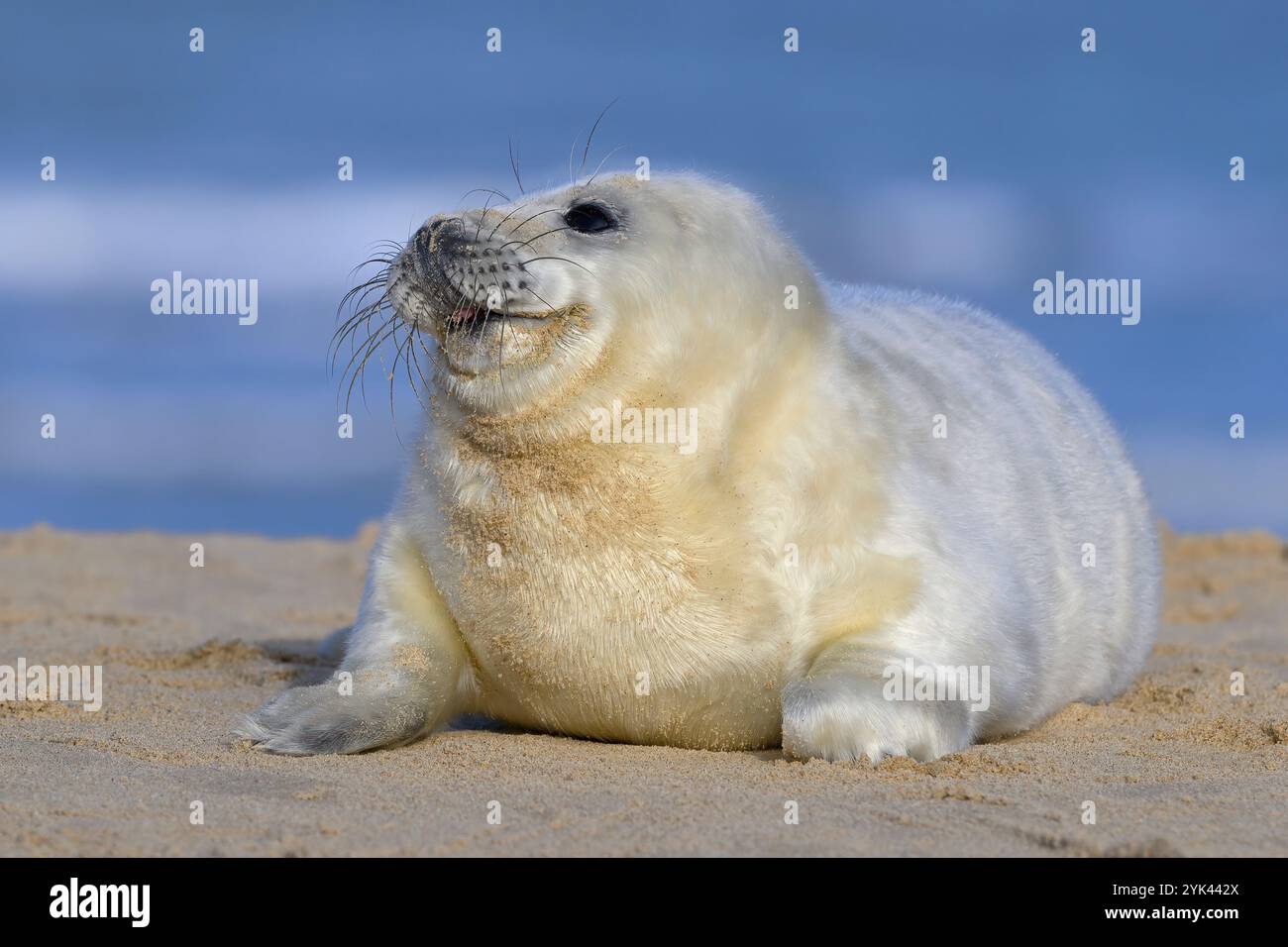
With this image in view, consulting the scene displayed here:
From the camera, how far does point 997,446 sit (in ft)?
18.7

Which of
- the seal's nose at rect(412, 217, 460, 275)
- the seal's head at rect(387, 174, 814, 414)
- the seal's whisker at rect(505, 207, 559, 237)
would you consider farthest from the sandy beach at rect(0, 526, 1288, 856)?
the seal's whisker at rect(505, 207, 559, 237)

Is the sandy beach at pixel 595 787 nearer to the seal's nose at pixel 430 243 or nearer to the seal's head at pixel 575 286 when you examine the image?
the seal's head at pixel 575 286

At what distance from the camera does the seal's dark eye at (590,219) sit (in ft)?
15.7

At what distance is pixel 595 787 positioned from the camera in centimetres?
422

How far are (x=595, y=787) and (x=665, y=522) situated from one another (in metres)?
0.84

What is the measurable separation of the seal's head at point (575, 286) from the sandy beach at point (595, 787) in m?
1.10

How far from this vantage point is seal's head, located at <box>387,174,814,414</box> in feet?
14.8

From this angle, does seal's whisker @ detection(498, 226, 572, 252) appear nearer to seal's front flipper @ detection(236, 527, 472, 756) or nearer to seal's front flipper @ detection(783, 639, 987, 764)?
seal's front flipper @ detection(236, 527, 472, 756)

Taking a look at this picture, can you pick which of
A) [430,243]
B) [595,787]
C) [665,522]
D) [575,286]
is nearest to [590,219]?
[575,286]

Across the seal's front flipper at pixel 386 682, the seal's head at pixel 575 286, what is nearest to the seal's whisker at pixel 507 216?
the seal's head at pixel 575 286

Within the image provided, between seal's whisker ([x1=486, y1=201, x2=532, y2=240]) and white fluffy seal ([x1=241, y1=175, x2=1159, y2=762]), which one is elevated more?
seal's whisker ([x1=486, y1=201, x2=532, y2=240])

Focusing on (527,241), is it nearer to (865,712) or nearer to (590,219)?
(590,219)

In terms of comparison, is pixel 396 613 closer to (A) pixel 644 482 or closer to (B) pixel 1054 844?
(A) pixel 644 482
